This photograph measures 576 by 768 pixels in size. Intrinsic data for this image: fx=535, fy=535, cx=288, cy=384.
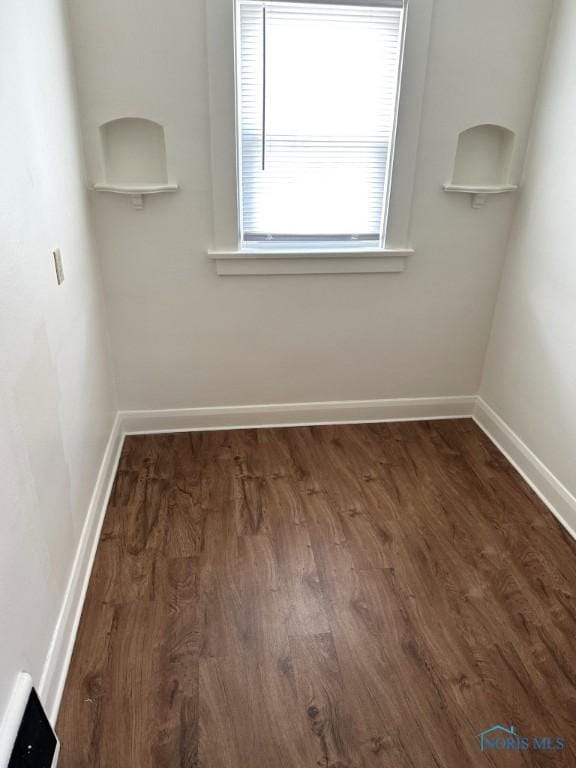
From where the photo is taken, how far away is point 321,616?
182 cm

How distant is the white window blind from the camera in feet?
7.07

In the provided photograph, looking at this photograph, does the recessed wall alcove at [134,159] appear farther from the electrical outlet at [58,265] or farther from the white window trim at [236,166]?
the electrical outlet at [58,265]

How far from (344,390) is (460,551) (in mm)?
1077

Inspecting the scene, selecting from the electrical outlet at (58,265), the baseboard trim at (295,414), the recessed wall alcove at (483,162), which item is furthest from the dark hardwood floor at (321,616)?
the recessed wall alcove at (483,162)

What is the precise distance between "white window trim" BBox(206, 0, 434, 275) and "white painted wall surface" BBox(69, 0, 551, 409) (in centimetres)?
4

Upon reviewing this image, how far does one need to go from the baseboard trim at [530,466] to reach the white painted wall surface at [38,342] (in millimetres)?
1944

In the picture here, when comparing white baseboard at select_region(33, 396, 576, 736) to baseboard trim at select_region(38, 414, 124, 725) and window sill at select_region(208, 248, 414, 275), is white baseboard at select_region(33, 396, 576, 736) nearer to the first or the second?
baseboard trim at select_region(38, 414, 124, 725)

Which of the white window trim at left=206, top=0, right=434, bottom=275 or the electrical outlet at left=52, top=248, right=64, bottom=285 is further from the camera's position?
the white window trim at left=206, top=0, right=434, bottom=275

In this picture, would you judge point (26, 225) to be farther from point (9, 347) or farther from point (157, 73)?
point (157, 73)

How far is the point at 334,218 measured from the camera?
252cm

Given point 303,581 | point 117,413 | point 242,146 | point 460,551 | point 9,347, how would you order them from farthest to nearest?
point 117,413, point 242,146, point 460,551, point 303,581, point 9,347

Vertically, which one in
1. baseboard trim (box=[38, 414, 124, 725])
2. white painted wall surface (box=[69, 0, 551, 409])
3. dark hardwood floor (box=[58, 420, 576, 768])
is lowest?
dark hardwood floor (box=[58, 420, 576, 768])

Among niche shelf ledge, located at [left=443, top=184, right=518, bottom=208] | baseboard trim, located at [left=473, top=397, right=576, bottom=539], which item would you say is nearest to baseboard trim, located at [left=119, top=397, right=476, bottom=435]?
baseboard trim, located at [left=473, top=397, right=576, bottom=539]

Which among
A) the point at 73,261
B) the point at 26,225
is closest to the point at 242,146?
the point at 73,261
